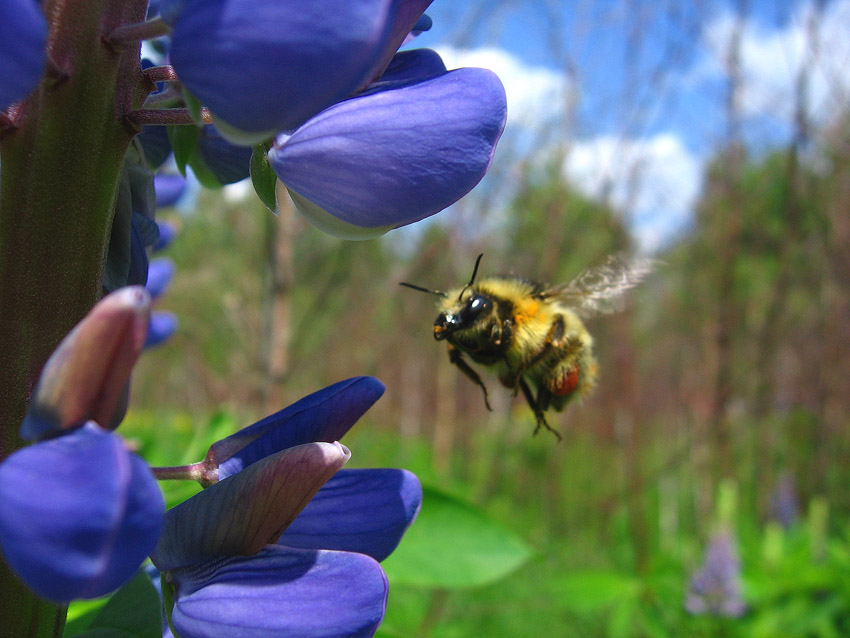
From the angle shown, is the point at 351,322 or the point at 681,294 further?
the point at 681,294

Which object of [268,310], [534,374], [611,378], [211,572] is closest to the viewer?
[211,572]

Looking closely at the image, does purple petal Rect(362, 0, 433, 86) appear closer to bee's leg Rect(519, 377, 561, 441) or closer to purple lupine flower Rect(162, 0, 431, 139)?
purple lupine flower Rect(162, 0, 431, 139)

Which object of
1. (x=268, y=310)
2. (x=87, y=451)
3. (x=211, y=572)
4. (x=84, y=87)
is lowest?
(x=268, y=310)

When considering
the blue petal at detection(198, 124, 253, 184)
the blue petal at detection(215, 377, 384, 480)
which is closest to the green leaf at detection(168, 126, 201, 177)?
the blue petal at detection(198, 124, 253, 184)

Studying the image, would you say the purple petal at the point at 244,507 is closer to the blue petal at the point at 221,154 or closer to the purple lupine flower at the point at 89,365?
the purple lupine flower at the point at 89,365

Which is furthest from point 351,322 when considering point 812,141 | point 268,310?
point 812,141

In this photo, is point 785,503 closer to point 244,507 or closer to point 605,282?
point 605,282

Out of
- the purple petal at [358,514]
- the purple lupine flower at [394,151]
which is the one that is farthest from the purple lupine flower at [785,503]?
the purple lupine flower at [394,151]

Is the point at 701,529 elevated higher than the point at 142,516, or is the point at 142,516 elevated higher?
the point at 142,516

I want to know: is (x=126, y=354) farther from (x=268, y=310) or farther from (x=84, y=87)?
(x=268, y=310)
